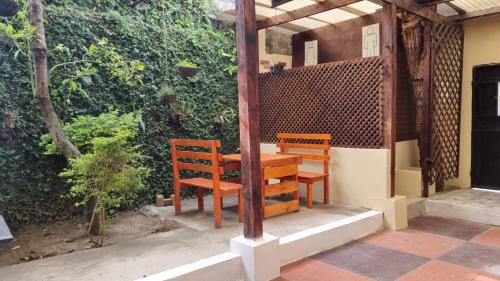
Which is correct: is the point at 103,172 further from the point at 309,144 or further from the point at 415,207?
the point at 415,207

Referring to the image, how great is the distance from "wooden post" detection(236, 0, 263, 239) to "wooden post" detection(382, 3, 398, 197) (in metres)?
2.06

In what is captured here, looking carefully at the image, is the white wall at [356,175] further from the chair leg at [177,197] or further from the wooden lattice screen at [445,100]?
the chair leg at [177,197]

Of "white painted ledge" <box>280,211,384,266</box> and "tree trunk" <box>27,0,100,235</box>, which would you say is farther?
"tree trunk" <box>27,0,100,235</box>

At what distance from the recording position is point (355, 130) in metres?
4.54

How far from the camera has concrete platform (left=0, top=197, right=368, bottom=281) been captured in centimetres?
263

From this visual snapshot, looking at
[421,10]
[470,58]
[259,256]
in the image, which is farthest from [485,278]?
[470,58]

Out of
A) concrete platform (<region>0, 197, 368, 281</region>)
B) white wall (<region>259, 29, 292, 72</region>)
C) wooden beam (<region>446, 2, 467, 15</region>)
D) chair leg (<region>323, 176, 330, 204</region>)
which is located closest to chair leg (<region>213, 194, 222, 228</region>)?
concrete platform (<region>0, 197, 368, 281</region>)

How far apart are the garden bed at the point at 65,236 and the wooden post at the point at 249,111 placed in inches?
54.0

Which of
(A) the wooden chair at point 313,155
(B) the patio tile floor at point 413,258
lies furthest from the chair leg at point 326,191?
(B) the patio tile floor at point 413,258

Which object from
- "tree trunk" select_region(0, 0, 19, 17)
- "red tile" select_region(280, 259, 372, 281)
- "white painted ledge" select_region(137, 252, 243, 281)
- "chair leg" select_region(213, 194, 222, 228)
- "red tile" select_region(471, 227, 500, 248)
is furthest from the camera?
"chair leg" select_region(213, 194, 222, 228)

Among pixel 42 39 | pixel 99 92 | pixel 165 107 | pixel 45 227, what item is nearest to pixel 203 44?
pixel 165 107

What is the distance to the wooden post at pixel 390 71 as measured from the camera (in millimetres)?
4008

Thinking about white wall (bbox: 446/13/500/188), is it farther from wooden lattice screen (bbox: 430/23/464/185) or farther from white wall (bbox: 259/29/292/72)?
white wall (bbox: 259/29/292/72)

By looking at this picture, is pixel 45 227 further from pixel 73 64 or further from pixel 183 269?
pixel 183 269
